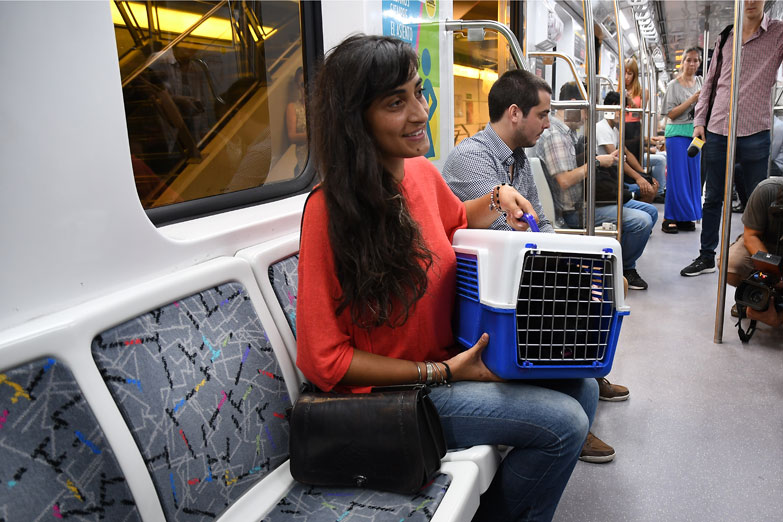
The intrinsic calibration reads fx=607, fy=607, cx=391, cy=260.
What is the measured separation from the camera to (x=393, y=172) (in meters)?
1.51

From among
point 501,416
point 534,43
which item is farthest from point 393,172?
point 534,43

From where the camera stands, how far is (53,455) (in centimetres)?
99

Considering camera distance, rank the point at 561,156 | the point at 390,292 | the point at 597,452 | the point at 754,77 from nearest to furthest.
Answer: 1. the point at 390,292
2. the point at 597,452
3. the point at 754,77
4. the point at 561,156

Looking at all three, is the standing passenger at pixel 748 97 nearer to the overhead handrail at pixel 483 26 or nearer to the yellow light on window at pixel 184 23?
the overhead handrail at pixel 483 26

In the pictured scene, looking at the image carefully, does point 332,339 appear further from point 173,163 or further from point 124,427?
point 173,163

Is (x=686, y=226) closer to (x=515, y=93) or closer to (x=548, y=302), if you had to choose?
(x=515, y=93)

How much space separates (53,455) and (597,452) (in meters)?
1.87

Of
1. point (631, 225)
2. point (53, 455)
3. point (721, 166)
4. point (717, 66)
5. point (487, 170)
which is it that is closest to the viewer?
point (53, 455)

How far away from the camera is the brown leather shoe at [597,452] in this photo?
7.35 ft

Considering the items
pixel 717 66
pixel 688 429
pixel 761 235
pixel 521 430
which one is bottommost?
pixel 688 429

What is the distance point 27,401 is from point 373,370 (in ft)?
2.24

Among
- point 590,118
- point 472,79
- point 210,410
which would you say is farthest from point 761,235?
point 472,79

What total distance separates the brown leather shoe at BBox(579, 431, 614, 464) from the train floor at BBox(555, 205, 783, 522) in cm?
3

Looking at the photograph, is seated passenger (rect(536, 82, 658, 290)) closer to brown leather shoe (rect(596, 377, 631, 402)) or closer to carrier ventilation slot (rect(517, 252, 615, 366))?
brown leather shoe (rect(596, 377, 631, 402))
